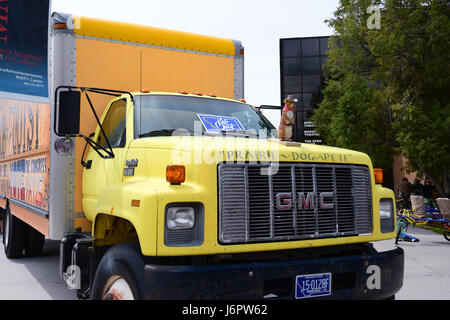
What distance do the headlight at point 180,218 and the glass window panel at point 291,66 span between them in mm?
42831

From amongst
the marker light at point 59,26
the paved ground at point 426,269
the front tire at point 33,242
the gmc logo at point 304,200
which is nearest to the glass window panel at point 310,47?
the paved ground at point 426,269

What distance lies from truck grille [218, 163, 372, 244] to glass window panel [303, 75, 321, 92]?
41418 millimetres

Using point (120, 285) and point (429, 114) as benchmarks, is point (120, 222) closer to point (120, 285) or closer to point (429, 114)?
point (120, 285)

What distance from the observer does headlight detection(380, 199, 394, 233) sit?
4461 millimetres

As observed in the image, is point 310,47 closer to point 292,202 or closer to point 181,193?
point 292,202

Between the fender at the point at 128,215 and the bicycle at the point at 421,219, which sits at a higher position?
the fender at the point at 128,215

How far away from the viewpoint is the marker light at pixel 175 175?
361 centimetres

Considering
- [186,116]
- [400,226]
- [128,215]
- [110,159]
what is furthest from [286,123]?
[400,226]

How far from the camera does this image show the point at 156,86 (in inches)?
237

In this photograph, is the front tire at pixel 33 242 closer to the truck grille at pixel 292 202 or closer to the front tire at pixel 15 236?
the front tire at pixel 15 236

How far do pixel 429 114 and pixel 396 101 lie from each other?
2027mm

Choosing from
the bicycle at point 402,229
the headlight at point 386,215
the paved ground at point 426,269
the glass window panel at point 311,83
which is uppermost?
the glass window panel at point 311,83

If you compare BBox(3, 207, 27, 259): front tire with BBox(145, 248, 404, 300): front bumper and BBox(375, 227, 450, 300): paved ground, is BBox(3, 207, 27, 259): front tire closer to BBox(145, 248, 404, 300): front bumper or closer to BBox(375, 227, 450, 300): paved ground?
BBox(145, 248, 404, 300): front bumper

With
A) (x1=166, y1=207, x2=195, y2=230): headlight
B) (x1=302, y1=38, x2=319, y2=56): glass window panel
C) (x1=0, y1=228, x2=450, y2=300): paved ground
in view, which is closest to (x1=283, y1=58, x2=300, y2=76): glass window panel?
(x1=302, y1=38, x2=319, y2=56): glass window panel
